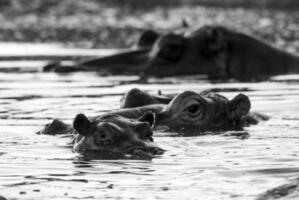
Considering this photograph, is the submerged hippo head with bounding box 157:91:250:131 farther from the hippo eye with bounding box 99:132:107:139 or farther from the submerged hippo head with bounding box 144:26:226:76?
the submerged hippo head with bounding box 144:26:226:76

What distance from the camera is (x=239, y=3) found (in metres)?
36.5

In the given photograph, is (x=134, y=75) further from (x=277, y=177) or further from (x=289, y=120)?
(x=277, y=177)

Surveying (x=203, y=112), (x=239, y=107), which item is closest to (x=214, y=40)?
(x=239, y=107)

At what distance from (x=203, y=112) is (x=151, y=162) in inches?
80.3

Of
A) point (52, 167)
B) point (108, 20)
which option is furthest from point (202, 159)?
point (108, 20)

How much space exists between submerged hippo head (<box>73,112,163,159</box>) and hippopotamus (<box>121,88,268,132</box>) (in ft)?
3.96

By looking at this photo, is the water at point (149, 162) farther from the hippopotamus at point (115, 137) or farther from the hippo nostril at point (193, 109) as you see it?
the hippo nostril at point (193, 109)

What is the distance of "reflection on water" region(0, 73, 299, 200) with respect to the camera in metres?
6.71

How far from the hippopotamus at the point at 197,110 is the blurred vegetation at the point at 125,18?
34.3ft

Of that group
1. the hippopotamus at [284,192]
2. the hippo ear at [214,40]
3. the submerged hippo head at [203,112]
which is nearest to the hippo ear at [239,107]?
the submerged hippo head at [203,112]

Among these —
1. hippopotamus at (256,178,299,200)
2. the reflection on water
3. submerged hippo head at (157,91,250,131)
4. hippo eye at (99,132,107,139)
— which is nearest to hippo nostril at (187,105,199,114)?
submerged hippo head at (157,91,250,131)

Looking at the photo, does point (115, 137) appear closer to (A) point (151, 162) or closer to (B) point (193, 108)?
(A) point (151, 162)

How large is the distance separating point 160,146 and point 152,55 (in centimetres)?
662

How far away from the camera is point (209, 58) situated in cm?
1495
